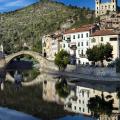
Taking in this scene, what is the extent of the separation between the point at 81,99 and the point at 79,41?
44.6 metres

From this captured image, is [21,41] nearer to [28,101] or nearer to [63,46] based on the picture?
[63,46]

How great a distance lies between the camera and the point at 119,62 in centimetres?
6850

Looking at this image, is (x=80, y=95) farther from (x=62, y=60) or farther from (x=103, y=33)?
(x=62, y=60)

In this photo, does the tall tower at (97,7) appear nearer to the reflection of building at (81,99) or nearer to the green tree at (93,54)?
the green tree at (93,54)

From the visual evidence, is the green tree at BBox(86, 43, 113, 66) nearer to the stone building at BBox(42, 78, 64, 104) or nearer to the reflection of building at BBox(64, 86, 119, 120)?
the stone building at BBox(42, 78, 64, 104)

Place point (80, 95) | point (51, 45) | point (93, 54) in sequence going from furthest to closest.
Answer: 1. point (51, 45)
2. point (93, 54)
3. point (80, 95)

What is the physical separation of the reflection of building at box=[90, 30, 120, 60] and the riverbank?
23.8 meters

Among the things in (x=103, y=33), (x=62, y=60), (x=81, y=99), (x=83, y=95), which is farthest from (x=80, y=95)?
(x=62, y=60)

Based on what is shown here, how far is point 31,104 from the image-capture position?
45531 mm

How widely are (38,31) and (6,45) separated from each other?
2194 centimetres

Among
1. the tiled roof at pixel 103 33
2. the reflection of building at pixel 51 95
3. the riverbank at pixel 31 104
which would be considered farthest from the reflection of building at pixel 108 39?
the riverbank at pixel 31 104

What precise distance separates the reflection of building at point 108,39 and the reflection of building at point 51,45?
19.6m

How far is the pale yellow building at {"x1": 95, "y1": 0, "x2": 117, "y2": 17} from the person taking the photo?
6266 inches

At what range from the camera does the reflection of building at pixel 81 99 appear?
136 feet
